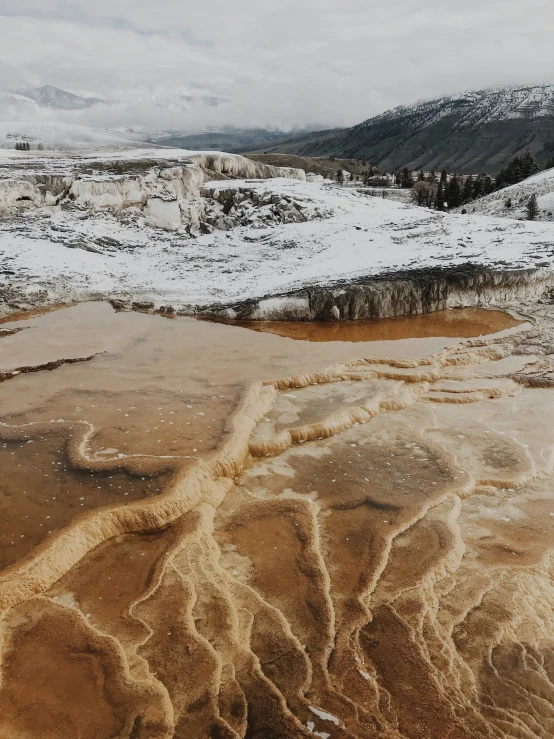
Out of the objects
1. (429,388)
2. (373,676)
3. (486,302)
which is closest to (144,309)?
(429,388)

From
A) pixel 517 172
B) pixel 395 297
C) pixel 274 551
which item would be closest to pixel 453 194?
pixel 517 172

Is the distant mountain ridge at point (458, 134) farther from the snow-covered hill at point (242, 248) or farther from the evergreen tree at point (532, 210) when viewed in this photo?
the snow-covered hill at point (242, 248)

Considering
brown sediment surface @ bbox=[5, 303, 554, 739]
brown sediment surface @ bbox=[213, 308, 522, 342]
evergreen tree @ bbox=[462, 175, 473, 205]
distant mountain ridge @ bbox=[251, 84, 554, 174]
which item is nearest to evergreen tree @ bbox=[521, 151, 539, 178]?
evergreen tree @ bbox=[462, 175, 473, 205]

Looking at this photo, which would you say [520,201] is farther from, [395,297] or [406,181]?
[406,181]

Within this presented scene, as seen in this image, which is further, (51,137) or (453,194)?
(51,137)

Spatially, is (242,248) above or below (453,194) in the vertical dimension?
below
